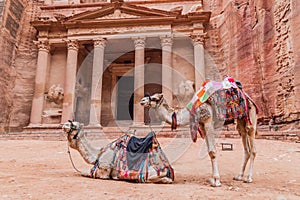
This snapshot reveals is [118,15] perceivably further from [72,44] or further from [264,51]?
[264,51]

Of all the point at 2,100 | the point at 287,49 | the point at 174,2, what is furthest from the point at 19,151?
the point at 174,2

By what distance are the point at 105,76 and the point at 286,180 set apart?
67.5ft

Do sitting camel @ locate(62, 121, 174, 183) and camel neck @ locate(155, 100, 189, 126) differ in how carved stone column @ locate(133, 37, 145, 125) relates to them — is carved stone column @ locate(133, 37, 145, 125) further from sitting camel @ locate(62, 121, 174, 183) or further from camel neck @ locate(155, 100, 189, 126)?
camel neck @ locate(155, 100, 189, 126)

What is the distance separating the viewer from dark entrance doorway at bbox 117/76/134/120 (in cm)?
2469

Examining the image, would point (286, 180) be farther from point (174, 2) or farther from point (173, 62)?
point (174, 2)

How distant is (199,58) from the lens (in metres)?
19.4

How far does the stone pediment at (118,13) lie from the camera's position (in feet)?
65.9

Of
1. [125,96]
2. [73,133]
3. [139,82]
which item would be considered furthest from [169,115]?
[125,96]

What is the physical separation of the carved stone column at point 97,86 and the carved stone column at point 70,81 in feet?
5.78

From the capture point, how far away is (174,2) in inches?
944

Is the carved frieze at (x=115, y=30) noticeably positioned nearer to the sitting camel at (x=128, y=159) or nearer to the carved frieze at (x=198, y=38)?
the carved frieze at (x=198, y=38)

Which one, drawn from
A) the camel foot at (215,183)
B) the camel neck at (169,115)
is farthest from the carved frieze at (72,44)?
the camel foot at (215,183)

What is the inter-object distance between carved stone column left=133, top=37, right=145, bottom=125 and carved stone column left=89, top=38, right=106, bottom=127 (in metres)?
2.82

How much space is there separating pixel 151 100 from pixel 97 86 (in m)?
14.6
